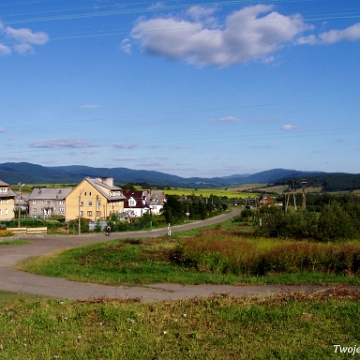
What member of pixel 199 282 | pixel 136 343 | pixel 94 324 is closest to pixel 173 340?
pixel 136 343

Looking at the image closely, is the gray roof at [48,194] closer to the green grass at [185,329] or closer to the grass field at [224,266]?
the grass field at [224,266]

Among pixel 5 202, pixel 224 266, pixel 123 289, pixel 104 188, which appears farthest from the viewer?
pixel 104 188

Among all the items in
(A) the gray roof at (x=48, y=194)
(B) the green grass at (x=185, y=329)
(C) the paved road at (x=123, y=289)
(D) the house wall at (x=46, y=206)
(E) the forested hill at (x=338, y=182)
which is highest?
(E) the forested hill at (x=338, y=182)

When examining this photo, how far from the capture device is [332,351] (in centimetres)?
673

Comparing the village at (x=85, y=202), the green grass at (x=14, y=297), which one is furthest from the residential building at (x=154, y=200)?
the green grass at (x=14, y=297)

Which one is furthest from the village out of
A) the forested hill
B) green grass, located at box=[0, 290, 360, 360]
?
the forested hill

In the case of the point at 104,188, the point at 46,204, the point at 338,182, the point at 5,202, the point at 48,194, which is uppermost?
the point at 338,182

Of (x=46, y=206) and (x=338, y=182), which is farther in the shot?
(x=338, y=182)

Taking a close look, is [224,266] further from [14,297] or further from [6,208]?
[6,208]

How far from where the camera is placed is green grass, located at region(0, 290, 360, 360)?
687 centimetres

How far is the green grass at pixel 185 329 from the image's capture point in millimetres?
6871

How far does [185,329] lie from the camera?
7.86 m

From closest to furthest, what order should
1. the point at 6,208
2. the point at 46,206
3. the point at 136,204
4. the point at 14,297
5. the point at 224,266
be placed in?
the point at 14,297 → the point at 224,266 → the point at 6,208 → the point at 136,204 → the point at 46,206

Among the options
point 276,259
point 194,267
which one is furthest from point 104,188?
point 276,259
